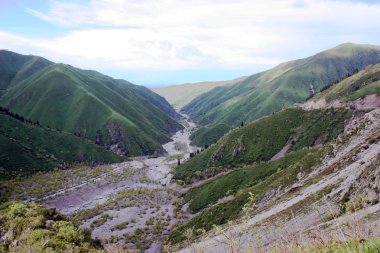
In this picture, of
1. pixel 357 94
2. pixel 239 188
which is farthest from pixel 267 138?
pixel 239 188

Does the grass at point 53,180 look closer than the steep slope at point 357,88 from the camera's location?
No

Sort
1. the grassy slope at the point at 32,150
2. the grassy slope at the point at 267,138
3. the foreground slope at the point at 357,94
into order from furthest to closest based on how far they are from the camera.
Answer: the grassy slope at the point at 32,150 → the grassy slope at the point at 267,138 → the foreground slope at the point at 357,94

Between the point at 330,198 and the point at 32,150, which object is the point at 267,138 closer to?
the point at 330,198

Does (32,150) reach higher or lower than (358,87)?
lower

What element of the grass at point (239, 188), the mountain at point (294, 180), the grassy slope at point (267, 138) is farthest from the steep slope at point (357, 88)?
the grass at point (239, 188)

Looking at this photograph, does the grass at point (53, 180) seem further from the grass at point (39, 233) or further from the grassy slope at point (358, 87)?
the grassy slope at point (358, 87)

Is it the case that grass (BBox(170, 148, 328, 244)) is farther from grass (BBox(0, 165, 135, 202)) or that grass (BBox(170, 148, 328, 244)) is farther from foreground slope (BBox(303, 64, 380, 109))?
grass (BBox(0, 165, 135, 202))
